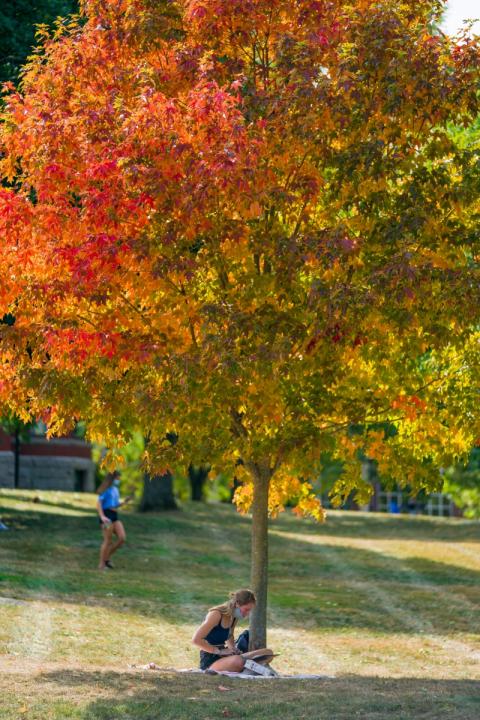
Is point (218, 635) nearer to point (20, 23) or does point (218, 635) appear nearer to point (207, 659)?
point (207, 659)

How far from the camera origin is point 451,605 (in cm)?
2322

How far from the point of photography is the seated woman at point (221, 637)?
13766 millimetres

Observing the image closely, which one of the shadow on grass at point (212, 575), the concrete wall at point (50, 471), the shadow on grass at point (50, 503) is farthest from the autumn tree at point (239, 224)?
the concrete wall at point (50, 471)

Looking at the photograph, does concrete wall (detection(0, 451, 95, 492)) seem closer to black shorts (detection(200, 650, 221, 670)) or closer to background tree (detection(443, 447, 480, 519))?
background tree (detection(443, 447, 480, 519))

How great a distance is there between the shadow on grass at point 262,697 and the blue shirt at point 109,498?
1068 centimetres

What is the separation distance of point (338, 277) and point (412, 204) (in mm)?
1068

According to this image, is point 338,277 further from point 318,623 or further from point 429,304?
point 318,623

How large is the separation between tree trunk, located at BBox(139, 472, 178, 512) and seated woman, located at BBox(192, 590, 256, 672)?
2572cm

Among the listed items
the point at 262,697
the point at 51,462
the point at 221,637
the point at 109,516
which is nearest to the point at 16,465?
the point at 51,462

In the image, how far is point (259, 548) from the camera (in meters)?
15.0

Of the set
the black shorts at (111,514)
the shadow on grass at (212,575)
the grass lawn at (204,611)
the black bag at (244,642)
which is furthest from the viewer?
the black shorts at (111,514)

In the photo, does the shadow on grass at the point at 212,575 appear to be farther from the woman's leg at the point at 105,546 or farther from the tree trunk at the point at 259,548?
the tree trunk at the point at 259,548

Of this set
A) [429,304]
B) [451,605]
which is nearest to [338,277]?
[429,304]

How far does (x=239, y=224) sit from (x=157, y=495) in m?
27.9
